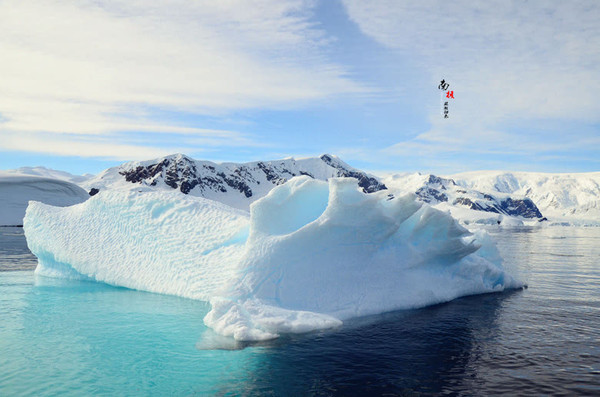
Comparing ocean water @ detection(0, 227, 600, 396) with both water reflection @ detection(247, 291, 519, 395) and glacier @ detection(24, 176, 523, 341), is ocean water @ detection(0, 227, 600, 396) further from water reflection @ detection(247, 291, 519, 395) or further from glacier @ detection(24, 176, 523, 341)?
glacier @ detection(24, 176, 523, 341)

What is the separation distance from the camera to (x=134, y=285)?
17.2 m

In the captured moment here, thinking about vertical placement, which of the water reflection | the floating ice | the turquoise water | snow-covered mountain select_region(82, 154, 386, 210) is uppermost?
snow-covered mountain select_region(82, 154, 386, 210)

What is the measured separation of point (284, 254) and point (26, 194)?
8564 centimetres

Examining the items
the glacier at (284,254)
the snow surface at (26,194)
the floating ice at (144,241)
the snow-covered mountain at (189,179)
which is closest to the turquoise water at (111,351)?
the glacier at (284,254)

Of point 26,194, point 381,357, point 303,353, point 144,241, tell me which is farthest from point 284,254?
point 26,194

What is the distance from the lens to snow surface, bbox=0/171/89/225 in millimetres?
75062

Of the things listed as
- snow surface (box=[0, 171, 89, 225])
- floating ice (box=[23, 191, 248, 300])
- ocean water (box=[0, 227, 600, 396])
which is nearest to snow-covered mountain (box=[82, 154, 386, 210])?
snow surface (box=[0, 171, 89, 225])

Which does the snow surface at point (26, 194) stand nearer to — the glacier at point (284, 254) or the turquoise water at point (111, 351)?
the glacier at point (284, 254)

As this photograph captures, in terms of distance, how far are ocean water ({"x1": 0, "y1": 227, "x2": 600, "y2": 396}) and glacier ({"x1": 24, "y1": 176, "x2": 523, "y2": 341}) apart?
2.57 feet

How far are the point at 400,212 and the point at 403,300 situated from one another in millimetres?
3080

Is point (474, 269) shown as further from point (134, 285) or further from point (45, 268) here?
point (45, 268)

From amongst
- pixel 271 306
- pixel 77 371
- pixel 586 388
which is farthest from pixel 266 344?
pixel 586 388

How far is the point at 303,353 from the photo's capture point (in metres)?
9.83

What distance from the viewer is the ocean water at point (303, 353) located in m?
8.12
